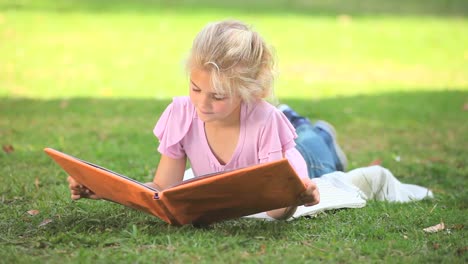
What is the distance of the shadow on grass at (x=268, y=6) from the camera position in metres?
15.6

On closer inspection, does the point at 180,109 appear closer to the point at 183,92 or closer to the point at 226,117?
the point at 226,117

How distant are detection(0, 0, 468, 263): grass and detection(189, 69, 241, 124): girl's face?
55cm

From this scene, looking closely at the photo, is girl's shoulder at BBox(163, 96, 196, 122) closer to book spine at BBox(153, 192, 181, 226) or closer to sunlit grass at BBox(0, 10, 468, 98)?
book spine at BBox(153, 192, 181, 226)

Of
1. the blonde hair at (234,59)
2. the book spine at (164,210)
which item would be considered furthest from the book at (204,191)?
the blonde hair at (234,59)

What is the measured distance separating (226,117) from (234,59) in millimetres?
390

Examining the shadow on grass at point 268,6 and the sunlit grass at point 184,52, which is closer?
the sunlit grass at point 184,52

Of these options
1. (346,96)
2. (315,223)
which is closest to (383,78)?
(346,96)

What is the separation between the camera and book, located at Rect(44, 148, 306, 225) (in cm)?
305

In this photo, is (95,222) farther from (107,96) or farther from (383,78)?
(383,78)

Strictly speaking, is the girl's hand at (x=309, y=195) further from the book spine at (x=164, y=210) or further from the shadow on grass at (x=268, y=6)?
the shadow on grass at (x=268, y=6)

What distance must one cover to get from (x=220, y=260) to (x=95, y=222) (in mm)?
867

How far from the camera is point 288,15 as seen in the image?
15.8 meters

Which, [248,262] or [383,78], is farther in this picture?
[383,78]

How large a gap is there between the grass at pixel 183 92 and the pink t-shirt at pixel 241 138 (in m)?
0.32
